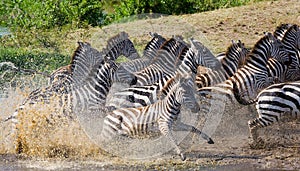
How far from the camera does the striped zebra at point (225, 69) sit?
11.6 meters

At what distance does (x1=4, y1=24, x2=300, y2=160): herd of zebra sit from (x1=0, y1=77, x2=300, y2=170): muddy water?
22 centimetres

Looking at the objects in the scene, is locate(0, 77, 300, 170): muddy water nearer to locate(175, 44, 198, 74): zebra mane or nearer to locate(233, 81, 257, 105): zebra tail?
locate(233, 81, 257, 105): zebra tail

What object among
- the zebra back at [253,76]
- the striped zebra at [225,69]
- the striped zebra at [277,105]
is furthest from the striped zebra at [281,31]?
the striped zebra at [277,105]

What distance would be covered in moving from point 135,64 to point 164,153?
411cm

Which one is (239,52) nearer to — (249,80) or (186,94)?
(249,80)

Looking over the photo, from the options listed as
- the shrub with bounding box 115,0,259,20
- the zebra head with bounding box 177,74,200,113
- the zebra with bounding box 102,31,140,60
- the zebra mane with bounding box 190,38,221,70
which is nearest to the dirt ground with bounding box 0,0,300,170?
the zebra head with bounding box 177,74,200,113

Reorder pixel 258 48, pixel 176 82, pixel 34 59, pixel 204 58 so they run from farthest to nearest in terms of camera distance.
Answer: pixel 34 59 → pixel 204 58 → pixel 258 48 → pixel 176 82

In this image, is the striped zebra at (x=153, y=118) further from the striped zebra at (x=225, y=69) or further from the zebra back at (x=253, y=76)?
the striped zebra at (x=225, y=69)

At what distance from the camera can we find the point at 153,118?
934 centimetres

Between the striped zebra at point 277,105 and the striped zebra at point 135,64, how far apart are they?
250cm

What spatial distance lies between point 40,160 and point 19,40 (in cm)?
1154

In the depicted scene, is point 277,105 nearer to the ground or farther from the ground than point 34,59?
nearer to the ground

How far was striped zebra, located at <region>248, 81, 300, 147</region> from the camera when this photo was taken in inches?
371

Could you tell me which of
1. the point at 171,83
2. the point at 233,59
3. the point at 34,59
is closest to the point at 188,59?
the point at 233,59
